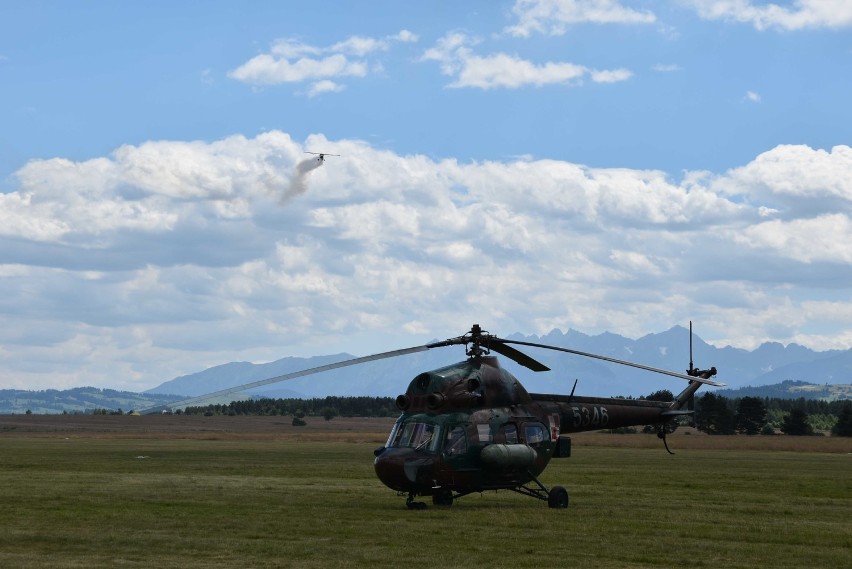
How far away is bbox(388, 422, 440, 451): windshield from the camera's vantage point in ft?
101

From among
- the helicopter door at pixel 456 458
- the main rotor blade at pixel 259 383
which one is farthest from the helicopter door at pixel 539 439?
the main rotor blade at pixel 259 383

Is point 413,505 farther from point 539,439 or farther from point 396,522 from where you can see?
point 539,439

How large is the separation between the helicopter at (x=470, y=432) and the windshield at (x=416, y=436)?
3 centimetres

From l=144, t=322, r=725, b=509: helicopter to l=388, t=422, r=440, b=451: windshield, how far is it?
0.09ft

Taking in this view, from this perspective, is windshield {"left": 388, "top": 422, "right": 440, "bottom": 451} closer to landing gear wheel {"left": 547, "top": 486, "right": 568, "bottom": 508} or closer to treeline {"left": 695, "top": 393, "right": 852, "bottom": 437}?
landing gear wheel {"left": 547, "top": 486, "right": 568, "bottom": 508}

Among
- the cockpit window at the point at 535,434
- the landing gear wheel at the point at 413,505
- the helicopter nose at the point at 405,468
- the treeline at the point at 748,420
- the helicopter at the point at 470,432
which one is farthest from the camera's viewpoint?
the treeline at the point at 748,420

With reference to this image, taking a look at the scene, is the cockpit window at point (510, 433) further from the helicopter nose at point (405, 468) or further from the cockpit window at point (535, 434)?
the helicopter nose at point (405, 468)

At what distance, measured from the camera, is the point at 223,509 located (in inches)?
1267

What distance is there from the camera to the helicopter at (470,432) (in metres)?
30.7

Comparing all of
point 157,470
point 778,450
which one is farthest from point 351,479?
point 778,450

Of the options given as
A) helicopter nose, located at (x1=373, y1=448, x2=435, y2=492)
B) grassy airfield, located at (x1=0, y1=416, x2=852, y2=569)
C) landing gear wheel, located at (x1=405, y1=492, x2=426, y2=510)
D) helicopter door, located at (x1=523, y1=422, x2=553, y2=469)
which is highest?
helicopter door, located at (x1=523, y1=422, x2=553, y2=469)

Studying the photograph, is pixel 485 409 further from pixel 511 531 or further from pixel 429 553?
pixel 429 553

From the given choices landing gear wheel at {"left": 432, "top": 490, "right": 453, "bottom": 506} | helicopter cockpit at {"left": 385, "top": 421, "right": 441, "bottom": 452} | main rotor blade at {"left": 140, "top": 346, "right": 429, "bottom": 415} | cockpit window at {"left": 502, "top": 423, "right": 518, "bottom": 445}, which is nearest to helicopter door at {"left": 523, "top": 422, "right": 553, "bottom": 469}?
cockpit window at {"left": 502, "top": 423, "right": 518, "bottom": 445}

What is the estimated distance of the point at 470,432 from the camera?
103ft
